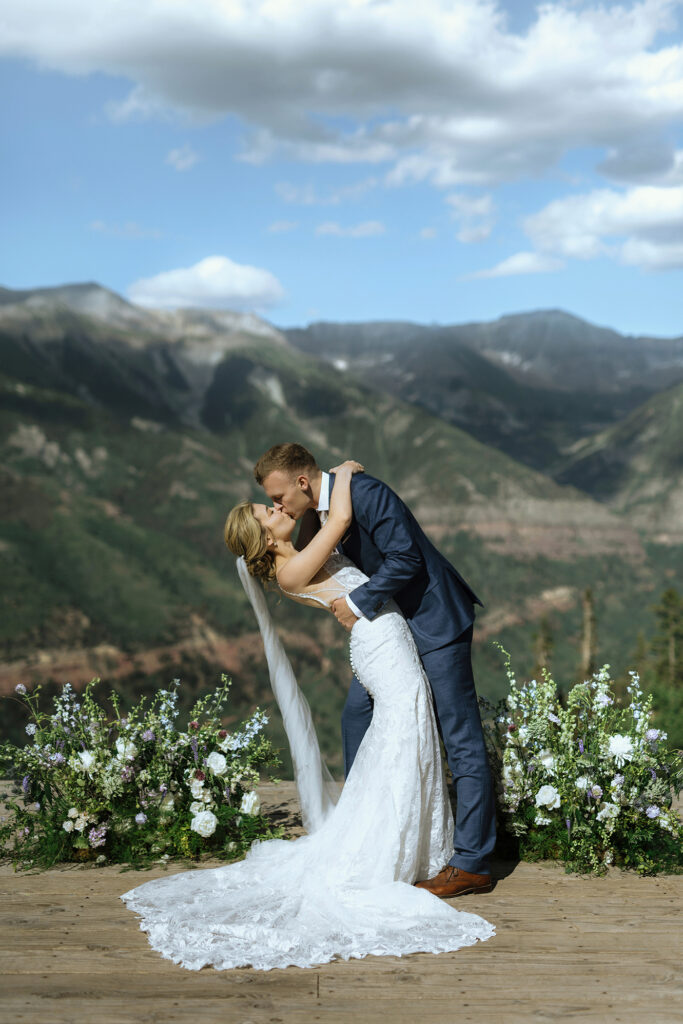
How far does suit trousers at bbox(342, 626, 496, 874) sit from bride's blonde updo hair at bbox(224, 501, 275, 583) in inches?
31.1

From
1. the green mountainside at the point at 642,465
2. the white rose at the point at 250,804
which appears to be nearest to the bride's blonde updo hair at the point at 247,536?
the white rose at the point at 250,804

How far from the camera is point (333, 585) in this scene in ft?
12.8

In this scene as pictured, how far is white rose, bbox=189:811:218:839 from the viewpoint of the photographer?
416 centimetres

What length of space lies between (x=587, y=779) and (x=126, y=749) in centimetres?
204

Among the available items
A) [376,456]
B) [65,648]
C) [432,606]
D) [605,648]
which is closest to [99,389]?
[376,456]

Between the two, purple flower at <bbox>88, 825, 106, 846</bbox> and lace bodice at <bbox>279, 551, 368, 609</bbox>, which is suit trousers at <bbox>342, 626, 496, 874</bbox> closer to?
lace bodice at <bbox>279, 551, 368, 609</bbox>

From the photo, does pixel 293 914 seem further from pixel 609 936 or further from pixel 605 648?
pixel 605 648

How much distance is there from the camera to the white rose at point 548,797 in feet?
13.6

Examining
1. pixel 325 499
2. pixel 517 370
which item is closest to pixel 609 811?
pixel 325 499

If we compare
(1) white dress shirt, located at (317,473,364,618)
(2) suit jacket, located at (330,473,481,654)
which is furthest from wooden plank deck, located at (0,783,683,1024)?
(1) white dress shirt, located at (317,473,364,618)

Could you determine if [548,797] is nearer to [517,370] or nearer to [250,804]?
[250,804]

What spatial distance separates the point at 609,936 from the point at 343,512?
5.96 feet

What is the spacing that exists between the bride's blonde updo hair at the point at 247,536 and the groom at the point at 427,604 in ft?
0.47

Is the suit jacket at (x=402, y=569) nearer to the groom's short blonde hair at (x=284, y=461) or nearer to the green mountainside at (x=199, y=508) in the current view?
the groom's short blonde hair at (x=284, y=461)
